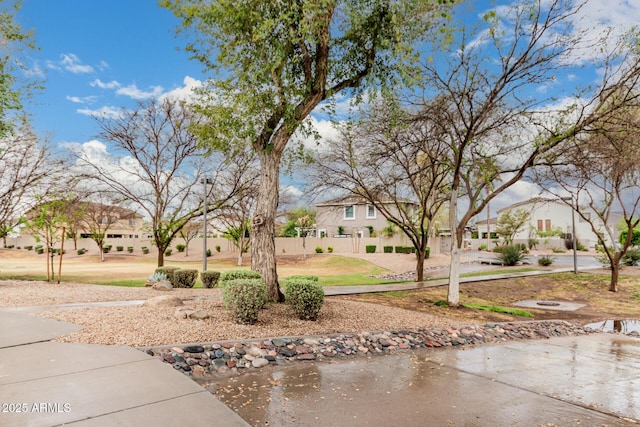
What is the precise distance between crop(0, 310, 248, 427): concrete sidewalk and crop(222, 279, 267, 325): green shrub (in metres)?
2.25

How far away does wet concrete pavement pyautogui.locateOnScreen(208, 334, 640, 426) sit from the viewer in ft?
14.4

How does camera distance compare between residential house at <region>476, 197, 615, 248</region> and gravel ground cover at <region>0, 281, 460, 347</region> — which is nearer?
gravel ground cover at <region>0, 281, 460, 347</region>

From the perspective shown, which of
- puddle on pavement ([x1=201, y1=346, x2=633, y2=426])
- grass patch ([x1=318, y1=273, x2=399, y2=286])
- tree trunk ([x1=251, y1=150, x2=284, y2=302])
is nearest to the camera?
puddle on pavement ([x1=201, y1=346, x2=633, y2=426])

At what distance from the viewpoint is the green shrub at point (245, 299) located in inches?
309

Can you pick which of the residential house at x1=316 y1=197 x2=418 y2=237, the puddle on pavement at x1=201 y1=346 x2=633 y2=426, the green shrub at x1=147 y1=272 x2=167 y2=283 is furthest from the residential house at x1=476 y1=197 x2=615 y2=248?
the puddle on pavement at x1=201 y1=346 x2=633 y2=426

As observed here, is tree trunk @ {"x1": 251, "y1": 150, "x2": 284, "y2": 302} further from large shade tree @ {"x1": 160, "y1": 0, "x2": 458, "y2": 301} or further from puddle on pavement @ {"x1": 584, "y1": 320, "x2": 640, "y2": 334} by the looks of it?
puddle on pavement @ {"x1": 584, "y1": 320, "x2": 640, "y2": 334}

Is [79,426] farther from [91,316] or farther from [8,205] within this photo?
[8,205]

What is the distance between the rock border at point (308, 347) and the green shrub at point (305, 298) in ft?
3.84

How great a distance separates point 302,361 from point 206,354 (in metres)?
1.48

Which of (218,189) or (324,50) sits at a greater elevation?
(324,50)

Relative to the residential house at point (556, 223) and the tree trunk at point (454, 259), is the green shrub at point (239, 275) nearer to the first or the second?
the tree trunk at point (454, 259)

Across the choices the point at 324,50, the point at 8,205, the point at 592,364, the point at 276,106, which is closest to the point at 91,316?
the point at 276,106

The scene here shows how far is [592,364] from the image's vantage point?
23.7ft

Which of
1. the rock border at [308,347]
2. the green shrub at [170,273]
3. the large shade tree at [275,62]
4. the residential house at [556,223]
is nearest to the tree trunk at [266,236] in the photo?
the large shade tree at [275,62]
